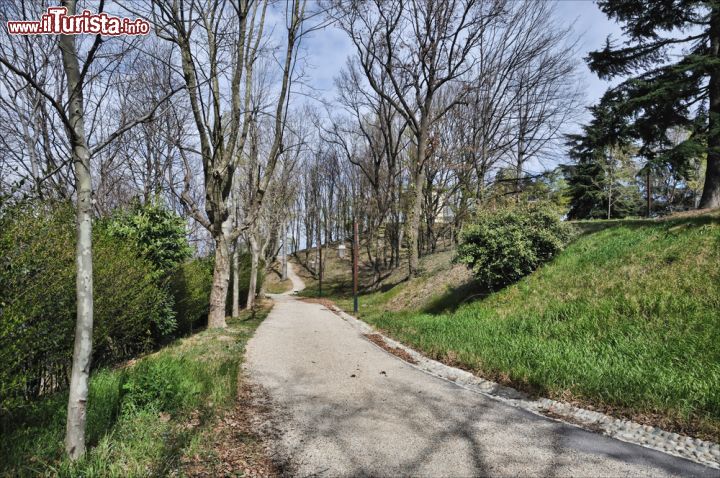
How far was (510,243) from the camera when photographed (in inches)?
405

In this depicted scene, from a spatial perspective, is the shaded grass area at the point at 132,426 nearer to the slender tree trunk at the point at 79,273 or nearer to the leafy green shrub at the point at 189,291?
the slender tree trunk at the point at 79,273

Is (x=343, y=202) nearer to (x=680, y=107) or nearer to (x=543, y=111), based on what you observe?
(x=543, y=111)

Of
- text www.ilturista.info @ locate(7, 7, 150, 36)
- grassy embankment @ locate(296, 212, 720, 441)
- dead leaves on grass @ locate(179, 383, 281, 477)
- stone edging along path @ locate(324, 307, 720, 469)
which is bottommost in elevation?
dead leaves on grass @ locate(179, 383, 281, 477)

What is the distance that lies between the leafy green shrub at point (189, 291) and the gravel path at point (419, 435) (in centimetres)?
553

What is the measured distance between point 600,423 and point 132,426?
4803 millimetres

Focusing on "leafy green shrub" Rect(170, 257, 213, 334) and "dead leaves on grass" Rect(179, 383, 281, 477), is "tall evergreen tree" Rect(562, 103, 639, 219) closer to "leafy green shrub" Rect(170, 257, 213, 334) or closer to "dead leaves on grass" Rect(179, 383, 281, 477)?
"leafy green shrub" Rect(170, 257, 213, 334)

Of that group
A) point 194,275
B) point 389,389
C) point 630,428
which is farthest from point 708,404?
point 194,275

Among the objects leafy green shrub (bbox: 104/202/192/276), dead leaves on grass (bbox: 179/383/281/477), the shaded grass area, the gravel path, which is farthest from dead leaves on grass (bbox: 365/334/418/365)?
leafy green shrub (bbox: 104/202/192/276)

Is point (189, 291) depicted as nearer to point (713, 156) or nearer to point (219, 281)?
point (219, 281)

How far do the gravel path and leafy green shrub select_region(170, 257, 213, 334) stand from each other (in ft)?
18.1

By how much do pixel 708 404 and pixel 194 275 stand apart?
39.5 feet

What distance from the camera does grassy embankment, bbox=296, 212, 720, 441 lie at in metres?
4.29

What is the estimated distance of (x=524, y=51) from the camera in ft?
69.7

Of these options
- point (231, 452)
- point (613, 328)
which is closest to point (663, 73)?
point (613, 328)
